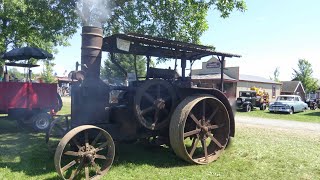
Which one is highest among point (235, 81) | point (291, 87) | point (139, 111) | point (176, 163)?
point (235, 81)

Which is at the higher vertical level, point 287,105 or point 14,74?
point 14,74

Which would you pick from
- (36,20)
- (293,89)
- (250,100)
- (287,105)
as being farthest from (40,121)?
(293,89)

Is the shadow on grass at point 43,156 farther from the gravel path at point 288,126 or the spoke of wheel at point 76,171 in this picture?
the gravel path at point 288,126

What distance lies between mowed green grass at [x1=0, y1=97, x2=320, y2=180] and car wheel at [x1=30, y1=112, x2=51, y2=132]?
1.96m

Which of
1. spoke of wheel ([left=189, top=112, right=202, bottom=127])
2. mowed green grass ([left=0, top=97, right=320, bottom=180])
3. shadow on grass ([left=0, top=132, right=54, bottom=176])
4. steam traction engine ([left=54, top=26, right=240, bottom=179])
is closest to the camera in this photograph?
steam traction engine ([left=54, top=26, right=240, bottom=179])

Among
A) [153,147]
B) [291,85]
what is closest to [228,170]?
[153,147]

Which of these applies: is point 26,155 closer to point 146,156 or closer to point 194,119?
point 146,156

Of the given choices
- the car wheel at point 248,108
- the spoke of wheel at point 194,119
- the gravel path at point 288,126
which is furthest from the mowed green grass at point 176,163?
the car wheel at point 248,108

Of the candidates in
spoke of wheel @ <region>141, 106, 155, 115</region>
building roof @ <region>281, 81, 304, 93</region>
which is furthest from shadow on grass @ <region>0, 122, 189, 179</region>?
building roof @ <region>281, 81, 304, 93</region>

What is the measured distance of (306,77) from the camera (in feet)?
185

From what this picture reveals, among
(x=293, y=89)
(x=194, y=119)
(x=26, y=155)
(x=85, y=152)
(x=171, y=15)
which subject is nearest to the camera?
(x=85, y=152)

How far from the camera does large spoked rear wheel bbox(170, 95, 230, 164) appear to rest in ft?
20.2

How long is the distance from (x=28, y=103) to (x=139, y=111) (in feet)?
20.5

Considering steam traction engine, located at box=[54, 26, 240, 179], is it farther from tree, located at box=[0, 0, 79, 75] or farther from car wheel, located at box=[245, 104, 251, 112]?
car wheel, located at box=[245, 104, 251, 112]
